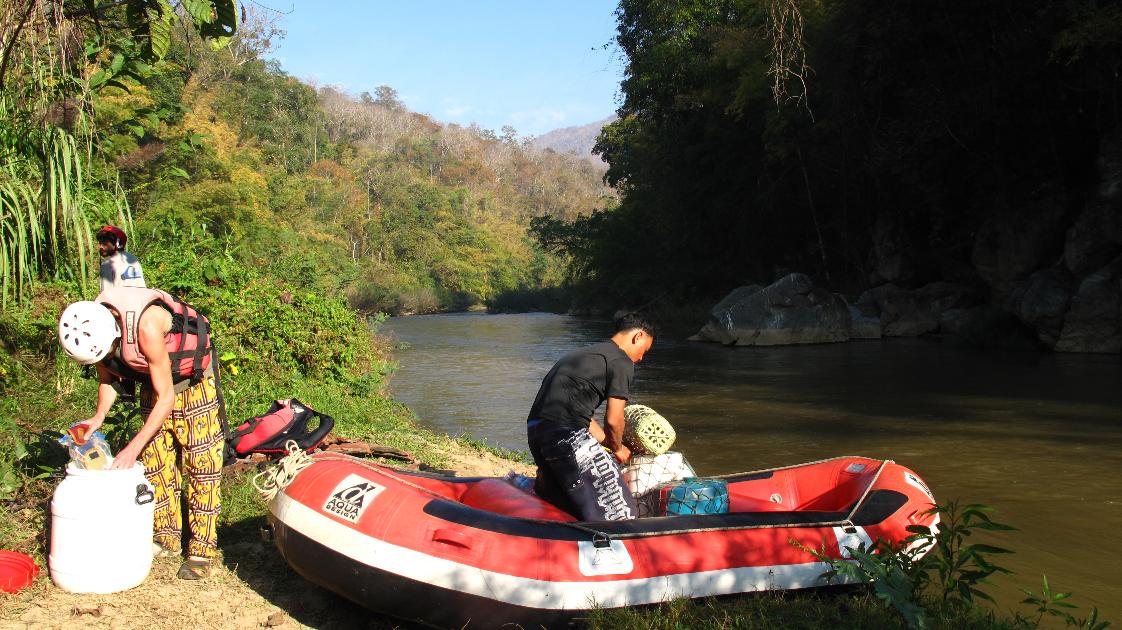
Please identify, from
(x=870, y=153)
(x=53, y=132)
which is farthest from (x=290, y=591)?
(x=870, y=153)

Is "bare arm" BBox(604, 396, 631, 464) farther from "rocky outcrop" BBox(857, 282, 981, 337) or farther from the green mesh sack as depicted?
"rocky outcrop" BBox(857, 282, 981, 337)

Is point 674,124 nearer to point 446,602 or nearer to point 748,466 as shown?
point 748,466

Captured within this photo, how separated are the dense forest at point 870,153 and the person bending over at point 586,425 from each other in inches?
363

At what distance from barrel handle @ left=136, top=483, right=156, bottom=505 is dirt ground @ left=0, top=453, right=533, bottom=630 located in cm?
43

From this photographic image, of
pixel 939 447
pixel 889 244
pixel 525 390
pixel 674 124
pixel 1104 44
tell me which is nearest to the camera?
pixel 939 447

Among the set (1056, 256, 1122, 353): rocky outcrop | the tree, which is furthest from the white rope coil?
(1056, 256, 1122, 353): rocky outcrop

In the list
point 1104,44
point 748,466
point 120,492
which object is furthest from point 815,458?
point 1104,44

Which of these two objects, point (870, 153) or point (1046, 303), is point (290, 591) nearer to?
point (1046, 303)

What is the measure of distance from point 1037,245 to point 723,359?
7.95 m

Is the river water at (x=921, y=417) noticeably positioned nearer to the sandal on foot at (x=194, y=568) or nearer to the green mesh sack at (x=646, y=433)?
the green mesh sack at (x=646, y=433)

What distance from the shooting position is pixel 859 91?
24.1 m

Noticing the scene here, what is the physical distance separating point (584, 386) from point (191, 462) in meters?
1.95

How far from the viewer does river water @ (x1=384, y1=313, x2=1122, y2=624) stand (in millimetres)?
6832

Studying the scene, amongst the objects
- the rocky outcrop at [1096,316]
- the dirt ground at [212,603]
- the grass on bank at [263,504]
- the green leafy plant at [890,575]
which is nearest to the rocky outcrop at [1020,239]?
the rocky outcrop at [1096,316]
